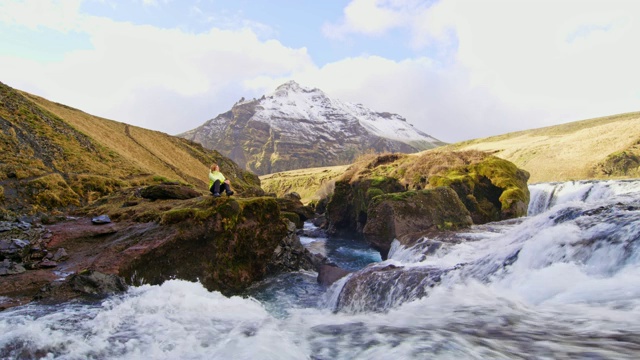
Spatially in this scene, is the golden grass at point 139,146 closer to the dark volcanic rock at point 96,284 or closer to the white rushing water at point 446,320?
the dark volcanic rock at point 96,284

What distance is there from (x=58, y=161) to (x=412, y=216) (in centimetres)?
2678

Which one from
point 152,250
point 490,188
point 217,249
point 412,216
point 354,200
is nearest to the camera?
point 152,250

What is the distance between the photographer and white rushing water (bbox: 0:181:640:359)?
5.00m

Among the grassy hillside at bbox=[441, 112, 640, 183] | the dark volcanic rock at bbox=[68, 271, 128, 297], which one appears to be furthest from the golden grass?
the grassy hillside at bbox=[441, 112, 640, 183]

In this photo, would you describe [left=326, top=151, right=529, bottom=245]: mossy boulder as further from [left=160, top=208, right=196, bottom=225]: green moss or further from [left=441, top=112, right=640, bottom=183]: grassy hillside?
[left=441, top=112, right=640, bottom=183]: grassy hillside

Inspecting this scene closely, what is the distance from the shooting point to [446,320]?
254 inches

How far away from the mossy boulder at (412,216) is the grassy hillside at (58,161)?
456 inches

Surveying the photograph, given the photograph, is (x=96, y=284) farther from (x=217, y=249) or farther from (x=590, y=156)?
(x=590, y=156)

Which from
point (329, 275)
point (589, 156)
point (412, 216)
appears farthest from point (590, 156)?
point (329, 275)

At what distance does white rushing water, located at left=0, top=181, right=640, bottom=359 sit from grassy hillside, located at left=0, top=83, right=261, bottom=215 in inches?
531

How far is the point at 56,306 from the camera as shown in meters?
8.20

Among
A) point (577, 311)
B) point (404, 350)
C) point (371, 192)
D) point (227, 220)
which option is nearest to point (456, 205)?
point (371, 192)

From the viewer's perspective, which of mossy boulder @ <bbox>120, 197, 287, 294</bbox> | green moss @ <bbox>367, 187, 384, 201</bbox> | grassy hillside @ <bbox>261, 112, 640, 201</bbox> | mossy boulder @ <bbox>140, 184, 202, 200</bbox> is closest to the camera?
mossy boulder @ <bbox>120, 197, 287, 294</bbox>

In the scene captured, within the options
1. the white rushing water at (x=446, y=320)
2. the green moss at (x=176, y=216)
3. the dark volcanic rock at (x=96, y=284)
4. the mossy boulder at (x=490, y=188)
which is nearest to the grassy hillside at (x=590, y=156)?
the mossy boulder at (x=490, y=188)
